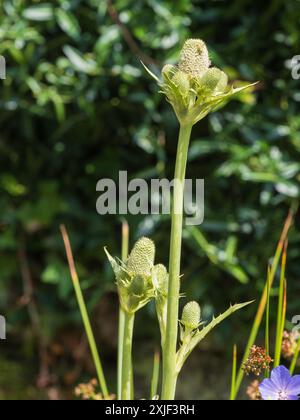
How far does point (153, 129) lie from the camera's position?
2.30 metres

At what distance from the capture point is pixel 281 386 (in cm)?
80

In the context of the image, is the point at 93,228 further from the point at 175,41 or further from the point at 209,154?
the point at 175,41

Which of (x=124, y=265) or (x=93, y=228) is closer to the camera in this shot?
→ (x=124, y=265)

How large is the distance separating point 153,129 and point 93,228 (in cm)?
39

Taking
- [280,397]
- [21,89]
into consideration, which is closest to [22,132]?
[21,89]
